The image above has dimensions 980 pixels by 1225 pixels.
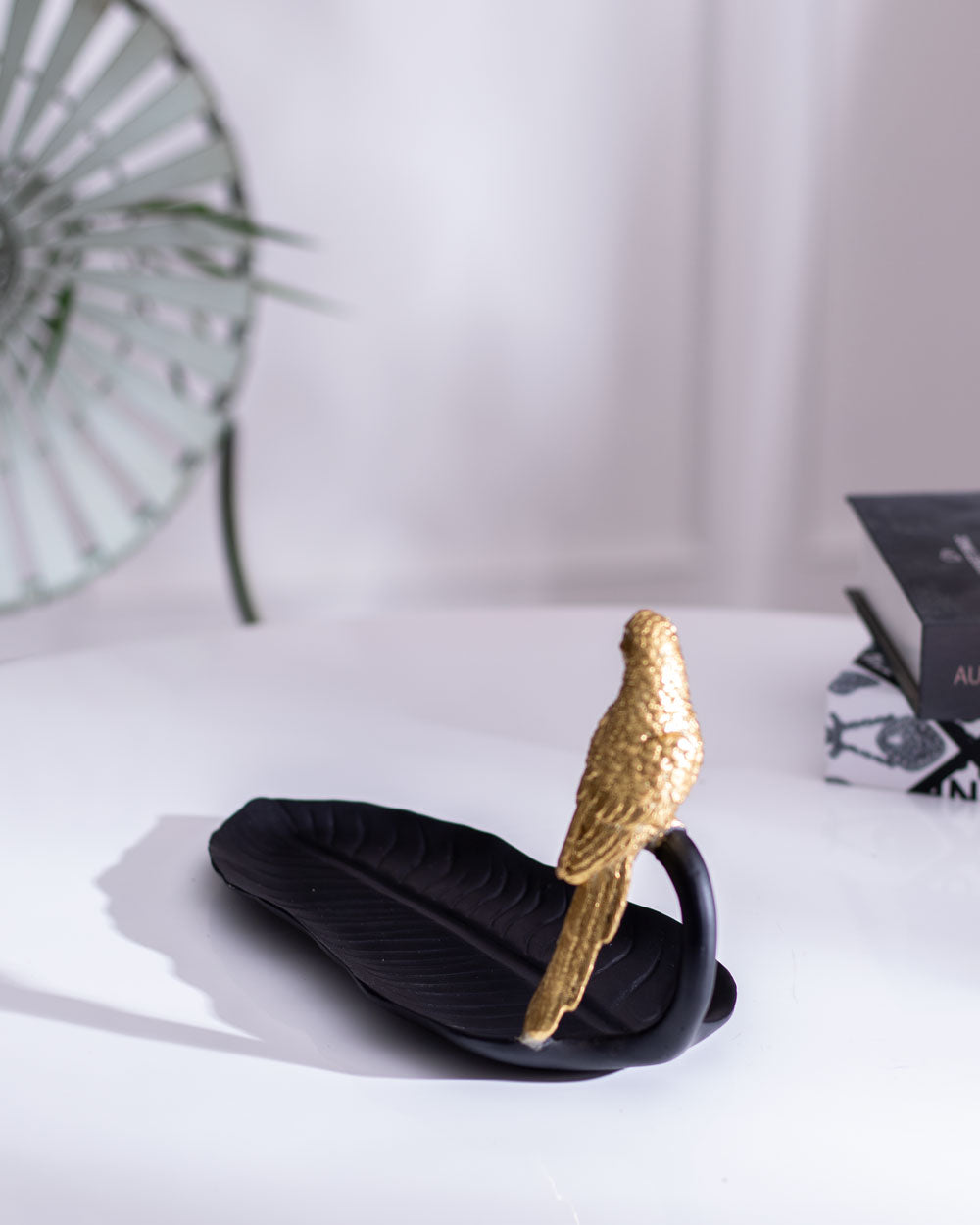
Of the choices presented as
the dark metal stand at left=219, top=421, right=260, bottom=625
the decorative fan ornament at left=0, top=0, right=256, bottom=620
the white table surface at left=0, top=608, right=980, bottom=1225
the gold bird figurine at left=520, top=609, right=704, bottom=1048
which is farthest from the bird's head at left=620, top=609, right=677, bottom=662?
the dark metal stand at left=219, top=421, right=260, bottom=625

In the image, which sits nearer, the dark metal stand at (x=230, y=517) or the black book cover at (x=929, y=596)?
the black book cover at (x=929, y=596)

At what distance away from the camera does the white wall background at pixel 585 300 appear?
4.55 ft

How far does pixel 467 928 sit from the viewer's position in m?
0.38

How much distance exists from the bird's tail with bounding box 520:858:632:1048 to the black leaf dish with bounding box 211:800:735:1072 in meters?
0.01

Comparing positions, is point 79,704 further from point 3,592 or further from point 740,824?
point 3,592

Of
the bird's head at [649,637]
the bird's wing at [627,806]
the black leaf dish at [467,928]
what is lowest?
the black leaf dish at [467,928]

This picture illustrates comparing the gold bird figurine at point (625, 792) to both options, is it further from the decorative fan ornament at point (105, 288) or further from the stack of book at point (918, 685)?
the decorative fan ornament at point (105, 288)

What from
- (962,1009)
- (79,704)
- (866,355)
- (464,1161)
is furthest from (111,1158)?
(866,355)

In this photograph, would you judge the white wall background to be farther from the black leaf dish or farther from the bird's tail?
the bird's tail

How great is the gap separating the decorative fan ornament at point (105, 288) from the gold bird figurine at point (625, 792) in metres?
0.91

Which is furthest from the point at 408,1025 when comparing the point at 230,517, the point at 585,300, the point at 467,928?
the point at 585,300

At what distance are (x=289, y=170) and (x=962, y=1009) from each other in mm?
1204

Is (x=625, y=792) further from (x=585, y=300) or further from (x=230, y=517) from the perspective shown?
(x=585, y=300)

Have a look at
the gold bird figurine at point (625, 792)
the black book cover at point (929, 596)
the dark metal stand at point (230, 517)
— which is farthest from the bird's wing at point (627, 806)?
the dark metal stand at point (230, 517)
